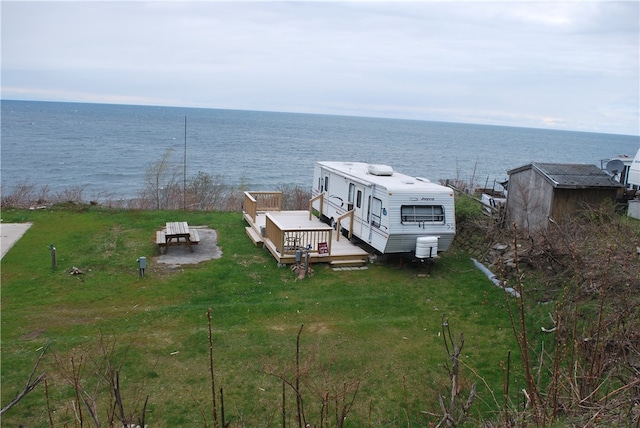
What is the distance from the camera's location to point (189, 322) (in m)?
9.51

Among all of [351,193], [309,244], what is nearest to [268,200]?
[351,193]

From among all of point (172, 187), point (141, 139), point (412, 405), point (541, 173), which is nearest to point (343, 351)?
point (412, 405)

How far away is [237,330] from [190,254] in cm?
472

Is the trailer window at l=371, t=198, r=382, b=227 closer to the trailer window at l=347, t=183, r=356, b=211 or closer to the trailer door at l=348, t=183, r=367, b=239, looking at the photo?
the trailer door at l=348, t=183, r=367, b=239

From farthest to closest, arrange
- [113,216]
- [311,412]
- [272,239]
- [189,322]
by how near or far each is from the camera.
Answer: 1. [113,216]
2. [272,239]
3. [189,322]
4. [311,412]

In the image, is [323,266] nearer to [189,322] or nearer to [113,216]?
[189,322]

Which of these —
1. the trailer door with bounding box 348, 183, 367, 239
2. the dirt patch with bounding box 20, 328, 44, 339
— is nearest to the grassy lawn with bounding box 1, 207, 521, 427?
the dirt patch with bounding box 20, 328, 44, 339

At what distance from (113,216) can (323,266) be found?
8.12 meters

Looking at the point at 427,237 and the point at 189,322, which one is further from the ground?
the point at 427,237

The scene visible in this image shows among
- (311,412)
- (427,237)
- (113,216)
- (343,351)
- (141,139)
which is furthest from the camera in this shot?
(141,139)

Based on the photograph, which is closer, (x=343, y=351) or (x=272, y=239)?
(x=343, y=351)

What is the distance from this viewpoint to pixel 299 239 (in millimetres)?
12789

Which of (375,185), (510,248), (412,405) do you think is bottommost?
(412,405)

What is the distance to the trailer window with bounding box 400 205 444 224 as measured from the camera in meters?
12.3
